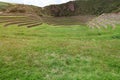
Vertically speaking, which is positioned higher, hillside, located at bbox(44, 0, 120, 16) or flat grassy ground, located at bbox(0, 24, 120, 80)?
flat grassy ground, located at bbox(0, 24, 120, 80)

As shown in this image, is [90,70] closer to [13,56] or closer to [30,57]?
[30,57]

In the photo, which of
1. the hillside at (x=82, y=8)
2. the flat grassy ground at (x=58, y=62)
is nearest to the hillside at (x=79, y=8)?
the hillside at (x=82, y=8)

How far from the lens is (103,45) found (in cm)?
2638

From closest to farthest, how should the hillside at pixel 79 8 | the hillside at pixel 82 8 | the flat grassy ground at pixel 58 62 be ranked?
the flat grassy ground at pixel 58 62
the hillside at pixel 79 8
the hillside at pixel 82 8

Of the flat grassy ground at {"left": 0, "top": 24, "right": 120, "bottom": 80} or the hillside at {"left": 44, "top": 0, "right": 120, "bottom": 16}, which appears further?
the hillside at {"left": 44, "top": 0, "right": 120, "bottom": 16}

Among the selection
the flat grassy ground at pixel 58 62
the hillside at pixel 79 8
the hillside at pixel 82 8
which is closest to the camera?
the flat grassy ground at pixel 58 62

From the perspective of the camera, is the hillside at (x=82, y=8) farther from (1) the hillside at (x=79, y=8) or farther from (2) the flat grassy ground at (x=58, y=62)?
(2) the flat grassy ground at (x=58, y=62)

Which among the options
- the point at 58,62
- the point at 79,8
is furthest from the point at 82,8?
the point at 58,62

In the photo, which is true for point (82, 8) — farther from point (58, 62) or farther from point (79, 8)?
point (58, 62)

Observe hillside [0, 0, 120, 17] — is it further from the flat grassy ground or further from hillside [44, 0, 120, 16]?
the flat grassy ground

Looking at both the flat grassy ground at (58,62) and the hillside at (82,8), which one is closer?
the flat grassy ground at (58,62)

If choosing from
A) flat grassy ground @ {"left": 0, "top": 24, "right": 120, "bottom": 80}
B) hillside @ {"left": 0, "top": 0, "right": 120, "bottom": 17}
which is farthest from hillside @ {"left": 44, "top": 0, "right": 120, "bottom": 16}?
flat grassy ground @ {"left": 0, "top": 24, "right": 120, "bottom": 80}

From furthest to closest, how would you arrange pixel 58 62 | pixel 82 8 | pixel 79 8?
pixel 79 8, pixel 82 8, pixel 58 62

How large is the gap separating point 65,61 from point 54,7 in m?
103
